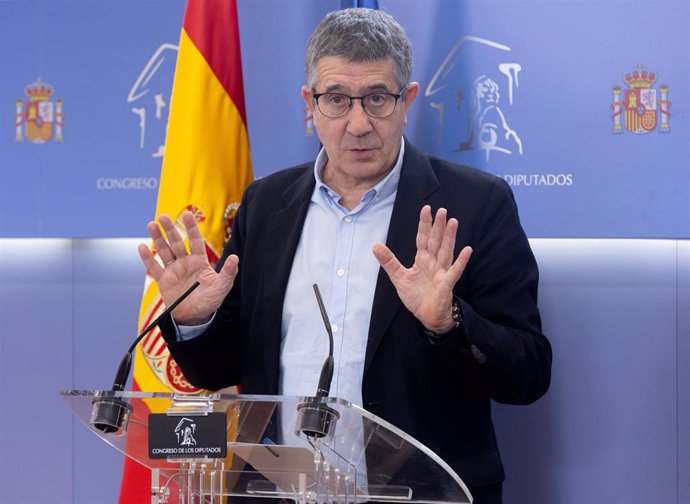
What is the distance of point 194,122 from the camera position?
297 centimetres

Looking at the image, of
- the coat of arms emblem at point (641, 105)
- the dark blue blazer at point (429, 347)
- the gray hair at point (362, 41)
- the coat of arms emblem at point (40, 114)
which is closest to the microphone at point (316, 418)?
the dark blue blazer at point (429, 347)

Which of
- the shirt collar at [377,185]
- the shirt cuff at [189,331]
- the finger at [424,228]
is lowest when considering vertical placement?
the shirt cuff at [189,331]

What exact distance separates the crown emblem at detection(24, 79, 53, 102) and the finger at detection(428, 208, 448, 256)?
2186mm

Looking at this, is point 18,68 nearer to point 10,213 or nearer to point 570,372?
point 10,213

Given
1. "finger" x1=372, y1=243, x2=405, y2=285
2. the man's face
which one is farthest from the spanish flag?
"finger" x1=372, y1=243, x2=405, y2=285

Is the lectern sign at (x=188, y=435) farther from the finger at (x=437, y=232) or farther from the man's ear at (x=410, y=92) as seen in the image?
the man's ear at (x=410, y=92)

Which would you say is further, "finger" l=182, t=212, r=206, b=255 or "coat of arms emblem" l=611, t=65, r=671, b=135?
"coat of arms emblem" l=611, t=65, r=671, b=135

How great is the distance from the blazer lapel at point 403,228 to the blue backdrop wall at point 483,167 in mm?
863

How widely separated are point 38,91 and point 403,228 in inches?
76.5

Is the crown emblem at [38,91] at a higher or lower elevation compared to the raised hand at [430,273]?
higher

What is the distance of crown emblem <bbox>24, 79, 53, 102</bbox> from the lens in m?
3.54

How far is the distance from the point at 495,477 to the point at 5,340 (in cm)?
236

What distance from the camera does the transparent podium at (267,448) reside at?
141 cm

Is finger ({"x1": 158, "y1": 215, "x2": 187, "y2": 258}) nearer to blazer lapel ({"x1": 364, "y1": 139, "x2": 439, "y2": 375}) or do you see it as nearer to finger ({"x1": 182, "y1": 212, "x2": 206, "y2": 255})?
finger ({"x1": 182, "y1": 212, "x2": 206, "y2": 255})
